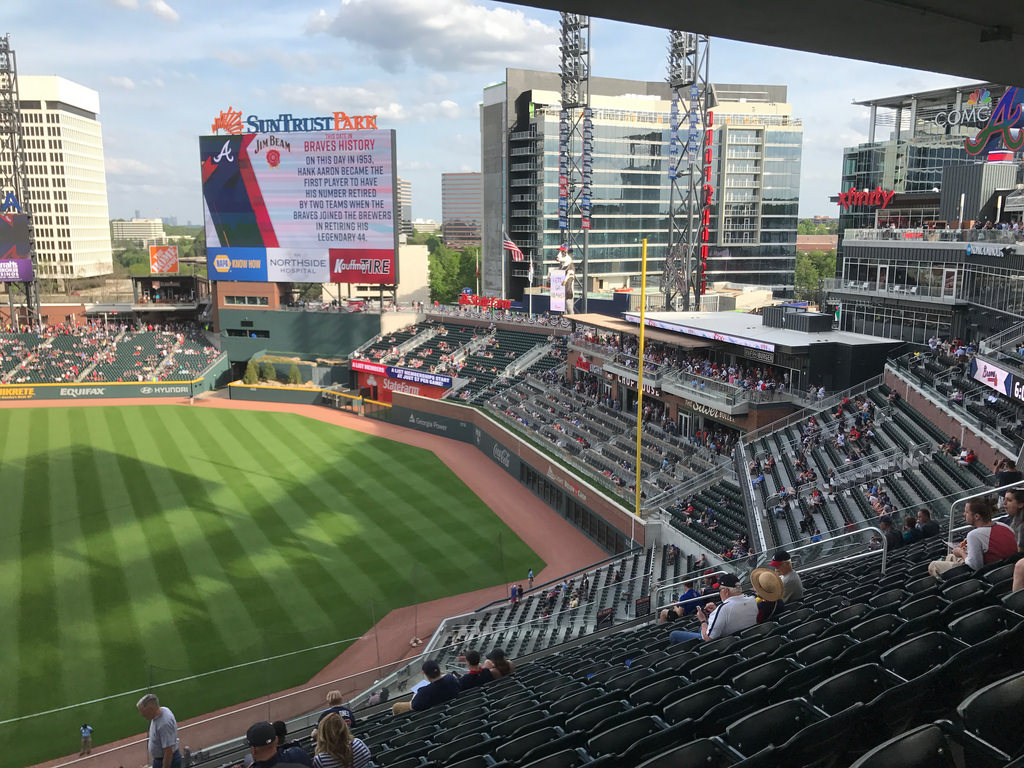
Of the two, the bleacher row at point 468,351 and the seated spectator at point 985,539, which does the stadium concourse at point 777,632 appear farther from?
the bleacher row at point 468,351

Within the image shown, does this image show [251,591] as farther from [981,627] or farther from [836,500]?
[981,627]

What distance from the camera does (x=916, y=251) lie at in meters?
28.6

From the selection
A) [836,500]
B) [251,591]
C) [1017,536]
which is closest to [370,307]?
[251,591]

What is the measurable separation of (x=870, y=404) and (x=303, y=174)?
4107cm

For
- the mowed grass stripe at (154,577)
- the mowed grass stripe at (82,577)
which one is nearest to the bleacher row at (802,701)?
the mowed grass stripe at (154,577)

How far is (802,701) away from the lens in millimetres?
4652

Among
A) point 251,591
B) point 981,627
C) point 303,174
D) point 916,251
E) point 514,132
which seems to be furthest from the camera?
point 514,132

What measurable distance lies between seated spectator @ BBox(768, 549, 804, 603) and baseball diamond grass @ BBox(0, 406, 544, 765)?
35.9ft

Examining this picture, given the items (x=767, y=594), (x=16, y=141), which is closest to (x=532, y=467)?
(x=767, y=594)

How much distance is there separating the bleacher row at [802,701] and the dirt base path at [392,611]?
6853 mm

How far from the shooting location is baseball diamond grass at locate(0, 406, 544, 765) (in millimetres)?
17531

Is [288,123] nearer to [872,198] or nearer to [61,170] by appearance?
[872,198]

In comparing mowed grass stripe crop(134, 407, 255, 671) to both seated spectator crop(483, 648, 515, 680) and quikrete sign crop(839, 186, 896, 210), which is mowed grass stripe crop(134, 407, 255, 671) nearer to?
seated spectator crop(483, 648, 515, 680)

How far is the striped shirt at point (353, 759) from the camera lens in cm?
618
